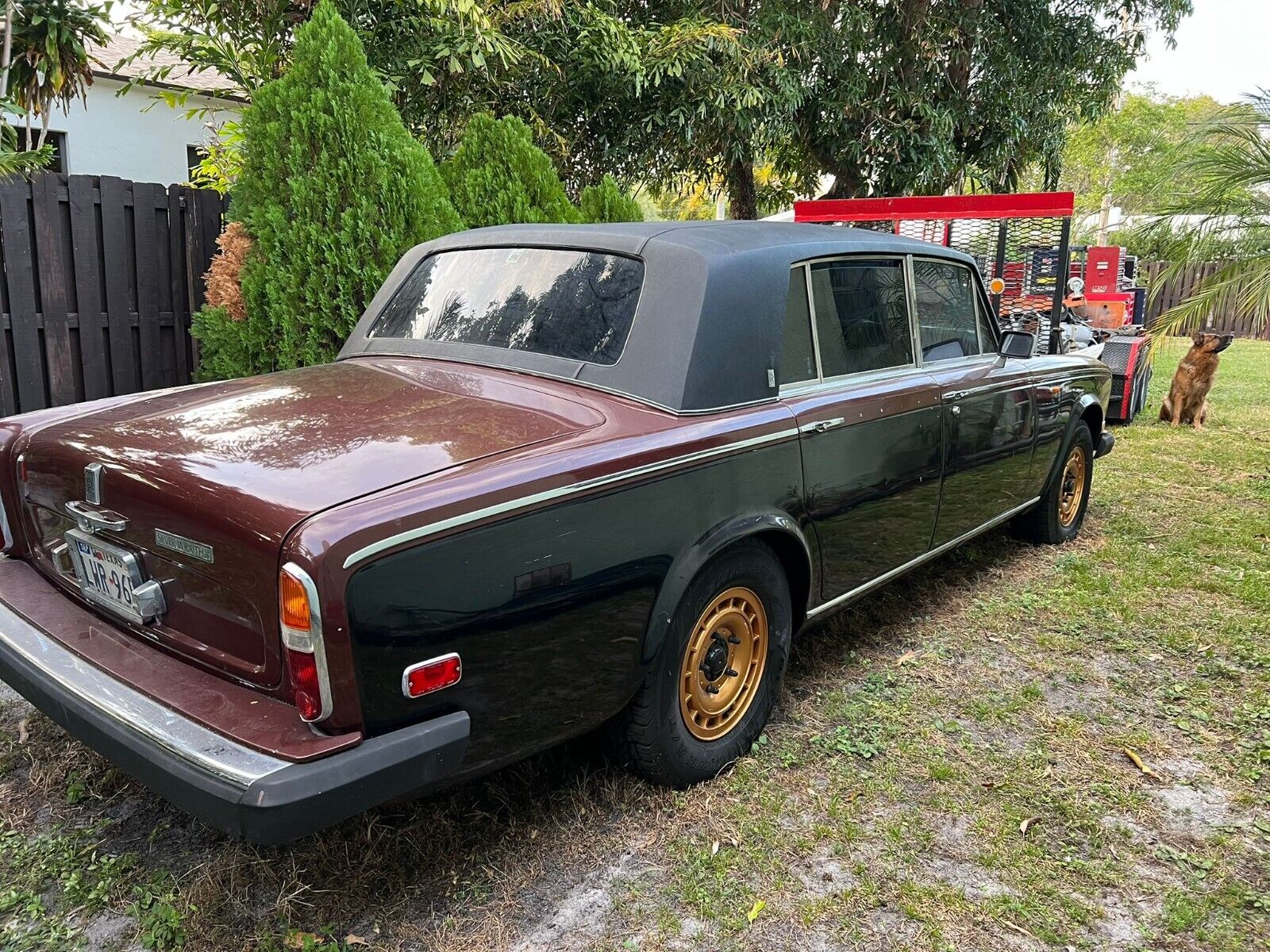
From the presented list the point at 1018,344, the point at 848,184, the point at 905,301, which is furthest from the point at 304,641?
the point at 848,184

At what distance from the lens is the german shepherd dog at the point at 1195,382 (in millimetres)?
8789

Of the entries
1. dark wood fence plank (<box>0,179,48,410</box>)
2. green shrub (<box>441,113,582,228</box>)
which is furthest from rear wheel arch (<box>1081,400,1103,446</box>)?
dark wood fence plank (<box>0,179,48,410</box>)

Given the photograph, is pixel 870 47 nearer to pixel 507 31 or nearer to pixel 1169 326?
pixel 507 31

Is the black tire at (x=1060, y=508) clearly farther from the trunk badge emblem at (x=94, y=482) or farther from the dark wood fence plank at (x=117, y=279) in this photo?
the dark wood fence plank at (x=117, y=279)

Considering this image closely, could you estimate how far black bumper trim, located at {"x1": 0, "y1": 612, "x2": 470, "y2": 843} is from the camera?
73.8 inches

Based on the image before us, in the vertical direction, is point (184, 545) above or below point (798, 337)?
below

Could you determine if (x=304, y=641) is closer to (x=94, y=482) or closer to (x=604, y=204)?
(x=94, y=482)

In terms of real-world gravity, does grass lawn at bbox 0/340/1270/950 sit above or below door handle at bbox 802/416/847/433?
below

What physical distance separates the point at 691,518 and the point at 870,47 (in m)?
10.4

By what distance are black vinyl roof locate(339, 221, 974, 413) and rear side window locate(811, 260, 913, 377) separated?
5.6 inches

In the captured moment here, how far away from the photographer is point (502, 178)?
6418mm

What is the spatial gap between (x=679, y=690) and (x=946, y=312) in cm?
236

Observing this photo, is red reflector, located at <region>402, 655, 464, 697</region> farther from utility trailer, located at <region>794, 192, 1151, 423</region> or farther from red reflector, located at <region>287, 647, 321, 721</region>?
utility trailer, located at <region>794, 192, 1151, 423</region>

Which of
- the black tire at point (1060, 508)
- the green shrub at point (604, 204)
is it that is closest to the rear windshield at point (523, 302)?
the black tire at point (1060, 508)
